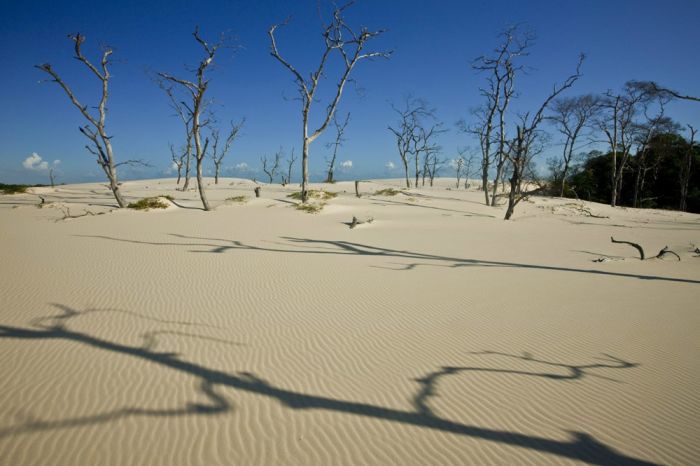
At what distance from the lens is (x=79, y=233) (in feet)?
27.6

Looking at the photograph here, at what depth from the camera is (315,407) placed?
2371mm

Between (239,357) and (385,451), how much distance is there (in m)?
1.67

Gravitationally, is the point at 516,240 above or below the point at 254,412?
above

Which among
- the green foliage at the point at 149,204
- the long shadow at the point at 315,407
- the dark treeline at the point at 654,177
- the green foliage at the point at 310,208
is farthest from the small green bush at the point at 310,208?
the dark treeline at the point at 654,177

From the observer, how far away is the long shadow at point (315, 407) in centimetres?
202

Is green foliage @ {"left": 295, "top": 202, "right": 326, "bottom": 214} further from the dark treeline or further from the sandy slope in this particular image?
the dark treeline

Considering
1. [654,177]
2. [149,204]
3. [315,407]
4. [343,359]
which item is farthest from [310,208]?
[654,177]

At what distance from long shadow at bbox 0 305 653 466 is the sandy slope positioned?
0.05 ft

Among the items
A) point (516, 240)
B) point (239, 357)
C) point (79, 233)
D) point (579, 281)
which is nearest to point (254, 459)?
point (239, 357)

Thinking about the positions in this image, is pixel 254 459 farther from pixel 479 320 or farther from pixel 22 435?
pixel 479 320

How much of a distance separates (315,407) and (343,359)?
0.71m

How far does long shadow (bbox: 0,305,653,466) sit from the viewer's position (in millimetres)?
2023

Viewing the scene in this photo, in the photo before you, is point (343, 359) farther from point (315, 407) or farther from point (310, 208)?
point (310, 208)

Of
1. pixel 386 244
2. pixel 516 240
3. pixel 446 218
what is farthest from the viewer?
pixel 446 218
